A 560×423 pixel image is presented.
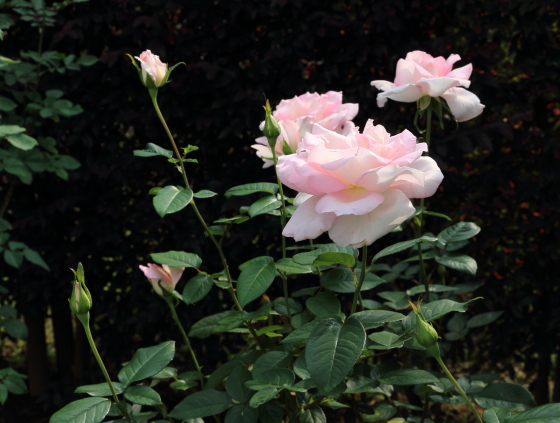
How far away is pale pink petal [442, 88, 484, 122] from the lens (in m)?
1.14

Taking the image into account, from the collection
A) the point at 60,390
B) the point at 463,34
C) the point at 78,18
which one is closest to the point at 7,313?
the point at 60,390

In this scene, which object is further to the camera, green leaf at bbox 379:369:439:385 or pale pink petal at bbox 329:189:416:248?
green leaf at bbox 379:369:439:385

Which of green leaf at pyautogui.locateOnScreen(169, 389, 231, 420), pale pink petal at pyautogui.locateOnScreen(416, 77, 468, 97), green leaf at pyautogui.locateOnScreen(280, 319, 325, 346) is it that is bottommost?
green leaf at pyautogui.locateOnScreen(169, 389, 231, 420)

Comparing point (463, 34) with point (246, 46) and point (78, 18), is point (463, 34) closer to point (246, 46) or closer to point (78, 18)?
point (246, 46)

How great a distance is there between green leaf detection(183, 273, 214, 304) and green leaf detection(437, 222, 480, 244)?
20.2 inches

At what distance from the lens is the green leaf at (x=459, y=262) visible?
3.82ft

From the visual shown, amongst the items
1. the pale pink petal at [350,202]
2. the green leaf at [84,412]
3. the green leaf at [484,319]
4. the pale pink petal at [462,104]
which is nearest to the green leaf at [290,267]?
the pale pink petal at [350,202]

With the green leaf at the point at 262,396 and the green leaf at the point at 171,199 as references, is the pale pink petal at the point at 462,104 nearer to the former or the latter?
the green leaf at the point at 171,199

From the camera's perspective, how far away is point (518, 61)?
2.21 meters

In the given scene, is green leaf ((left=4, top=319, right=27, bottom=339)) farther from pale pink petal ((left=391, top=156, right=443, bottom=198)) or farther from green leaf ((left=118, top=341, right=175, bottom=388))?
pale pink petal ((left=391, top=156, right=443, bottom=198))

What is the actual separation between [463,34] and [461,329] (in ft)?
4.12

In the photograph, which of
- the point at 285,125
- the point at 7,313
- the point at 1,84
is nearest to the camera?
the point at 285,125

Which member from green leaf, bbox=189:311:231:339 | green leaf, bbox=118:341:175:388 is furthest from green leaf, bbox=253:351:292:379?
green leaf, bbox=189:311:231:339

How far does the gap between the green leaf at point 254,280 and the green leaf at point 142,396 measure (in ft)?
0.70
